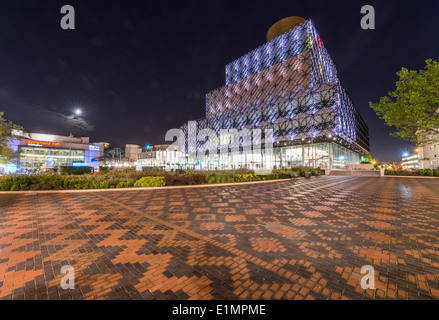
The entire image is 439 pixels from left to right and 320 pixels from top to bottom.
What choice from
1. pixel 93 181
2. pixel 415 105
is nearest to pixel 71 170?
pixel 93 181

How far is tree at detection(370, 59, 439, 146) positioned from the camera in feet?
43.7

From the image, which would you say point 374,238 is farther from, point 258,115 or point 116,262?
point 258,115

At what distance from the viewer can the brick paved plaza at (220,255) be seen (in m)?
2.52

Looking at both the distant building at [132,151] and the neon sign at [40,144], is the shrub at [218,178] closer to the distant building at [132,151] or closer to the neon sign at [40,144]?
the neon sign at [40,144]

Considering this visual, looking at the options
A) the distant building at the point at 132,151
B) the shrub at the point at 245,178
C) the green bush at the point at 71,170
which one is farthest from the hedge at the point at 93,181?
the distant building at the point at 132,151

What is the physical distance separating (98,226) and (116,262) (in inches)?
99.3

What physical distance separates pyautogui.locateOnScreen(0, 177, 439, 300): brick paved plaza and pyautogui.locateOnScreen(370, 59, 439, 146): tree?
1228 centimetres

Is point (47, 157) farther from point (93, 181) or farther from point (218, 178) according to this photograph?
point (218, 178)

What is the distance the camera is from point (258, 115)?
58.8 meters

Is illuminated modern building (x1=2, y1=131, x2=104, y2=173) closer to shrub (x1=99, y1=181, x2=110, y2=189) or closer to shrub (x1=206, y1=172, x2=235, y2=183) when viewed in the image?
shrub (x1=99, y1=181, x2=110, y2=189)

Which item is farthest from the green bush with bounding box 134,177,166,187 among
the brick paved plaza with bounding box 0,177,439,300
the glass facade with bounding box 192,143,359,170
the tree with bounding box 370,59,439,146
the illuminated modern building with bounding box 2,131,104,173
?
the illuminated modern building with bounding box 2,131,104,173

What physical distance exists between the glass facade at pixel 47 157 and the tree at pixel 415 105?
80.2m
